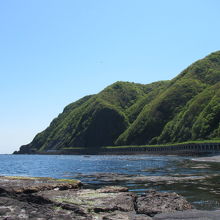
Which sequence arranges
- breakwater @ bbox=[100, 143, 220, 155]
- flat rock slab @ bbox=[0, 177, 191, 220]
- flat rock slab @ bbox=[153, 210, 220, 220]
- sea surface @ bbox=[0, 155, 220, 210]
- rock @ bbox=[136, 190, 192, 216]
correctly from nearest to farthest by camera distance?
1. flat rock slab @ bbox=[0, 177, 191, 220]
2. flat rock slab @ bbox=[153, 210, 220, 220]
3. rock @ bbox=[136, 190, 192, 216]
4. sea surface @ bbox=[0, 155, 220, 210]
5. breakwater @ bbox=[100, 143, 220, 155]

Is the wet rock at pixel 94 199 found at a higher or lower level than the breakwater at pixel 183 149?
lower

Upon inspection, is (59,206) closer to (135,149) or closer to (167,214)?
(167,214)

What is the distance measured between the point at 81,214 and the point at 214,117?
148 metres

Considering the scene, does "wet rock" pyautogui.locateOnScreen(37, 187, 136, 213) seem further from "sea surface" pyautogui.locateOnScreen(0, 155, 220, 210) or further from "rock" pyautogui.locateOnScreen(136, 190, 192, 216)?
"sea surface" pyautogui.locateOnScreen(0, 155, 220, 210)

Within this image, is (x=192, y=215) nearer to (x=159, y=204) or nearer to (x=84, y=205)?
(x=159, y=204)

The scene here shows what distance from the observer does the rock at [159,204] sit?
1330 centimetres

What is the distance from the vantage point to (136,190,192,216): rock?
1330 centimetres

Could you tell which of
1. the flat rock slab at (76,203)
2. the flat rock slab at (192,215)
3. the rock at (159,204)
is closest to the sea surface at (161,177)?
the rock at (159,204)

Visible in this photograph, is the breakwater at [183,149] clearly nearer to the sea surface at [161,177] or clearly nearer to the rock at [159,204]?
the sea surface at [161,177]

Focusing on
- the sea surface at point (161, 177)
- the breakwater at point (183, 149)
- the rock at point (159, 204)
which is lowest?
the sea surface at point (161, 177)

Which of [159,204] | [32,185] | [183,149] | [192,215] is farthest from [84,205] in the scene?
[183,149]

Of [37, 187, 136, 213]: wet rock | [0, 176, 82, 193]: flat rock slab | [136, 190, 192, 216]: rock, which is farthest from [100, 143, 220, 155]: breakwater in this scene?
[37, 187, 136, 213]: wet rock

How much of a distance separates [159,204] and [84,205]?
3419 mm

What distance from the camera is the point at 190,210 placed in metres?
13.7
